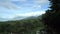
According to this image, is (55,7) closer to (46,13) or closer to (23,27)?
(46,13)

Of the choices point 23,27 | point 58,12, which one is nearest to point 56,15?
point 58,12

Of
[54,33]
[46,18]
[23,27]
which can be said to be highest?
[46,18]

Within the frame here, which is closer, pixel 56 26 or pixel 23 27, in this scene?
pixel 56 26

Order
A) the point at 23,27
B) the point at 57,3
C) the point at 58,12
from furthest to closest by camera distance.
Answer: the point at 23,27
the point at 57,3
the point at 58,12

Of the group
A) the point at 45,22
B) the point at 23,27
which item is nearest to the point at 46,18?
the point at 45,22

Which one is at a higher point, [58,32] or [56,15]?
[56,15]

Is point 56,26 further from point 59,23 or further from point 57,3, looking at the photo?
point 57,3

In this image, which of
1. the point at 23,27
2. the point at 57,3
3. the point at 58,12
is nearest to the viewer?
the point at 58,12

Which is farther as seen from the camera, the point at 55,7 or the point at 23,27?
the point at 23,27

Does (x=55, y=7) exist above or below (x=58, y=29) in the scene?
above
